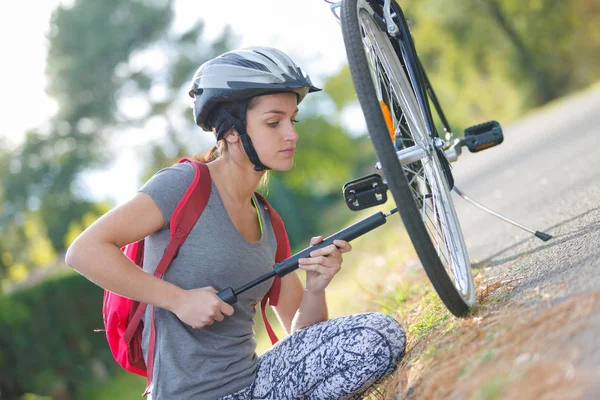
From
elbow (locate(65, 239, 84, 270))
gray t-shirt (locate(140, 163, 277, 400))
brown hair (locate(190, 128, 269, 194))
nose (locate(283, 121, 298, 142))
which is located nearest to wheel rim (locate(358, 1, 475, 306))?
nose (locate(283, 121, 298, 142))

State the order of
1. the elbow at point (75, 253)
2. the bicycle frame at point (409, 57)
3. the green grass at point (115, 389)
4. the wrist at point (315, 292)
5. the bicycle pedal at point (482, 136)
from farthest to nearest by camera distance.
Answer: the green grass at point (115, 389), the bicycle pedal at point (482, 136), the bicycle frame at point (409, 57), the wrist at point (315, 292), the elbow at point (75, 253)

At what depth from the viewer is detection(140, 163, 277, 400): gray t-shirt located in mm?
2682

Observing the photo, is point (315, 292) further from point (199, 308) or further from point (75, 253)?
point (75, 253)

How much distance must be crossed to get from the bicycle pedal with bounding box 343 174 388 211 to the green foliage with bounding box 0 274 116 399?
1026 centimetres

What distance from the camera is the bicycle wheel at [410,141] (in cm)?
240

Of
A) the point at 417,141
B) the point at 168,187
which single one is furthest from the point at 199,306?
the point at 417,141

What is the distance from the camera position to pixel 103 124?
101 feet

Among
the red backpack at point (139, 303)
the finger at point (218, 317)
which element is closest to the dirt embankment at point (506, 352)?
the finger at point (218, 317)

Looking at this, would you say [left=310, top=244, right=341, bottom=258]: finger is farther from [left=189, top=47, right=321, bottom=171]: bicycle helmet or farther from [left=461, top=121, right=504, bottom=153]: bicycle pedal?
[left=461, top=121, right=504, bottom=153]: bicycle pedal

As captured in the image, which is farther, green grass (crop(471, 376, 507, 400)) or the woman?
the woman

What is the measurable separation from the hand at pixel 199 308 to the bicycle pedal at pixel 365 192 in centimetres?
71

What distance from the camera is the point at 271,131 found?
2.87 metres

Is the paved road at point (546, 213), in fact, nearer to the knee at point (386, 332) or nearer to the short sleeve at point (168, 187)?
the knee at point (386, 332)

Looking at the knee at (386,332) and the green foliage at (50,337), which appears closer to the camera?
the knee at (386,332)
